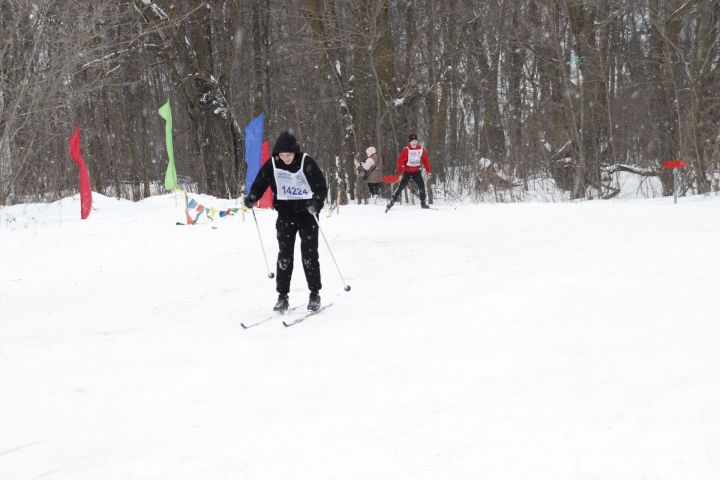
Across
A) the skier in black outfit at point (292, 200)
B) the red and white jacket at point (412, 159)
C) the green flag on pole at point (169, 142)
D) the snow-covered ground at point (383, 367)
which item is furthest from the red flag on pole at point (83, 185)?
the skier in black outfit at point (292, 200)

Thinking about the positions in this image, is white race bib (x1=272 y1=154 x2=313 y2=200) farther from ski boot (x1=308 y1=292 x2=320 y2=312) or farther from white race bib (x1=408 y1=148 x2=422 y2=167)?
white race bib (x1=408 y1=148 x2=422 y2=167)

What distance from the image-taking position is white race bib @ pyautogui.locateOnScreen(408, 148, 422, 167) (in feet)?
50.9

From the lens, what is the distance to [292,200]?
→ 21.4ft

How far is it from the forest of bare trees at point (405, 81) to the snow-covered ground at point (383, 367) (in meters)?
7.49

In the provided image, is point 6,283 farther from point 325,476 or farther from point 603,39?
point 603,39

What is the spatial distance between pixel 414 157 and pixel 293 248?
933 centimetres

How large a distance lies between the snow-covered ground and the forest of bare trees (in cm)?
749

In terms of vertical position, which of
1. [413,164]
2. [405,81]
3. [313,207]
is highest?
[405,81]

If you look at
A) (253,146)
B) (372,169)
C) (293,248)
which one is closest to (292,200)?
(293,248)

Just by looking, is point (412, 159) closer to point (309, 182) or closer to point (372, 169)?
point (372, 169)

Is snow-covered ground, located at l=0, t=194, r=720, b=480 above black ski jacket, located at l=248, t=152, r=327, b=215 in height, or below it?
below

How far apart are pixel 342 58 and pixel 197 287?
1441 centimetres

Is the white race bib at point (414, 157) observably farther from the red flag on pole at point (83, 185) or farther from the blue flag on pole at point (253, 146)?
the red flag on pole at point (83, 185)

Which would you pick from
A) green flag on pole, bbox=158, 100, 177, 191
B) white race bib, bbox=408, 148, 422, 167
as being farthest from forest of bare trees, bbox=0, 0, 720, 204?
green flag on pole, bbox=158, 100, 177, 191
